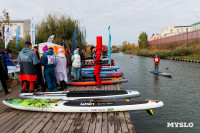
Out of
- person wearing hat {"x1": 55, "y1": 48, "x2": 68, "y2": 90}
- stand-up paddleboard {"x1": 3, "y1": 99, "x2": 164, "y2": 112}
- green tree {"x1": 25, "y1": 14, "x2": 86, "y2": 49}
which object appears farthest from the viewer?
green tree {"x1": 25, "y1": 14, "x2": 86, "y2": 49}

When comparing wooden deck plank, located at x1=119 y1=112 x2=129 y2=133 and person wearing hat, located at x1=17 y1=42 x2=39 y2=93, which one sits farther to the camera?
person wearing hat, located at x1=17 y1=42 x2=39 y2=93

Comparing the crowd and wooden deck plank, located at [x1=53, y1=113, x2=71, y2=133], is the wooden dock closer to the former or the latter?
wooden deck plank, located at [x1=53, y1=113, x2=71, y2=133]

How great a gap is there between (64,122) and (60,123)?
100mm

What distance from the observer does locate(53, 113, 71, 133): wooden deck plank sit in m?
3.39

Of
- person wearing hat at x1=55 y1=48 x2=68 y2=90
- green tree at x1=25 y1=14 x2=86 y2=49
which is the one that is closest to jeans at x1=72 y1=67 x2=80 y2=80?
person wearing hat at x1=55 y1=48 x2=68 y2=90

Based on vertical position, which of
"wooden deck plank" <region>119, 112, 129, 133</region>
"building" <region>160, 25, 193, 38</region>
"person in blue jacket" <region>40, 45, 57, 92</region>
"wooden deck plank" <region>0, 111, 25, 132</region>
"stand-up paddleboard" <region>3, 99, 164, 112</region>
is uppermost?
"building" <region>160, 25, 193, 38</region>

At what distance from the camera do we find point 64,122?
3.72 meters

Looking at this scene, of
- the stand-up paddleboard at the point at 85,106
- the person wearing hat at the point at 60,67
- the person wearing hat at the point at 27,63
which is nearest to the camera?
the stand-up paddleboard at the point at 85,106

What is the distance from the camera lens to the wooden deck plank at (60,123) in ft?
11.1

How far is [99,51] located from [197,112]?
5.73 m

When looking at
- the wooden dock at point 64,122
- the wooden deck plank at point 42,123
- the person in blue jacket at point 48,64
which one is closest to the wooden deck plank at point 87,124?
the wooden dock at point 64,122

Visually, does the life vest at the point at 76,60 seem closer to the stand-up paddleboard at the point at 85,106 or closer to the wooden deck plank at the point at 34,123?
the stand-up paddleboard at the point at 85,106

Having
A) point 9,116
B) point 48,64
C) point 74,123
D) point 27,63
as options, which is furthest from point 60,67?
point 74,123

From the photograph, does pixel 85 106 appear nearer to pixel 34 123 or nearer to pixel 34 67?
pixel 34 123
